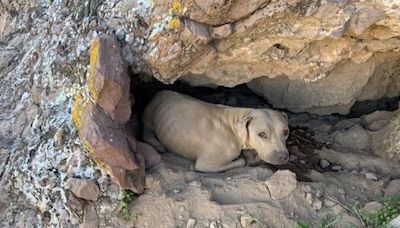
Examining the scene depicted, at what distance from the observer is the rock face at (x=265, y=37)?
459 cm

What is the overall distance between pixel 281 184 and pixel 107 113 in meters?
1.69

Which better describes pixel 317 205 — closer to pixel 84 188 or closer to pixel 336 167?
pixel 336 167

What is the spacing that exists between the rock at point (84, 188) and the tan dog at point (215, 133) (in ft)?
3.57

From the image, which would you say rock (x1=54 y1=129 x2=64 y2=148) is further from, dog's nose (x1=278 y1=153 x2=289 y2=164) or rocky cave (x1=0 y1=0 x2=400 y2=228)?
dog's nose (x1=278 y1=153 x2=289 y2=164)

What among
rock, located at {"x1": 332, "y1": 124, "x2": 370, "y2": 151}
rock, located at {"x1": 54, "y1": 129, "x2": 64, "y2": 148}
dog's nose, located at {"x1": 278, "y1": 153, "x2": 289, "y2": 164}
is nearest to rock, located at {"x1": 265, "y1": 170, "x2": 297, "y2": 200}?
dog's nose, located at {"x1": 278, "y1": 153, "x2": 289, "y2": 164}

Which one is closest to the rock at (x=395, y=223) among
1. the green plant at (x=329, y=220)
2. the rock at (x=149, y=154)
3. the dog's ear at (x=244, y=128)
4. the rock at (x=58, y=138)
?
the green plant at (x=329, y=220)

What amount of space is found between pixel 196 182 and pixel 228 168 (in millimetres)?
623

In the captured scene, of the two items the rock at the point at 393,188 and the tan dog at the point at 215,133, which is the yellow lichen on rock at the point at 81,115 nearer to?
the tan dog at the point at 215,133

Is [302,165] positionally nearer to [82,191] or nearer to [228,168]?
[228,168]

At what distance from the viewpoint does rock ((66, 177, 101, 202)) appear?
491 cm

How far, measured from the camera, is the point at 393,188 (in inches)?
204

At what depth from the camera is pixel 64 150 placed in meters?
5.08

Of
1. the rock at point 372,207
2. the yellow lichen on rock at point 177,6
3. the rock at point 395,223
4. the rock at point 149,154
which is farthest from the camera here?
the rock at point 149,154

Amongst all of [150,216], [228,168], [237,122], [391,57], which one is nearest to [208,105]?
[237,122]
